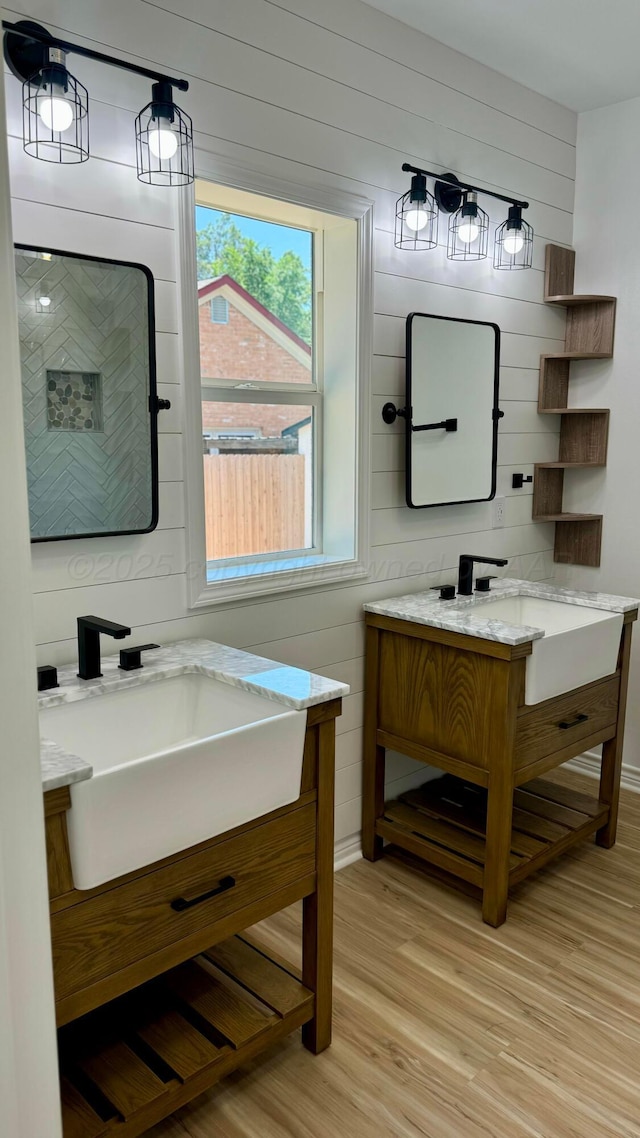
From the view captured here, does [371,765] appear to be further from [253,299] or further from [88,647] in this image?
[253,299]

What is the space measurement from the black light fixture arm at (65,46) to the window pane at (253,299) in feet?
1.85

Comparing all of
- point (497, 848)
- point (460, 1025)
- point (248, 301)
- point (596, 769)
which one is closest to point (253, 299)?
point (248, 301)

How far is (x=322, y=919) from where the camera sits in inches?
69.9

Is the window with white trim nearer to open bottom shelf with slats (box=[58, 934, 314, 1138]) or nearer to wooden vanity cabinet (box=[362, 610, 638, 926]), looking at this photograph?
wooden vanity cabinet (box=[362, 610, 638, 926])

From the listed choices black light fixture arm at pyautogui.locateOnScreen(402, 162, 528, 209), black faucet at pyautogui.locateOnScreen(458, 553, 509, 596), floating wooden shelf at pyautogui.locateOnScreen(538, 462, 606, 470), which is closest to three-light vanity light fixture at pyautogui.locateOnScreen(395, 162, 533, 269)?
black light fixture arm at pyautogui.locateOnScreen(402, 162, 528, 209)

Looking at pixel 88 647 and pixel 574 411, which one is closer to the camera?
pixel 88 647

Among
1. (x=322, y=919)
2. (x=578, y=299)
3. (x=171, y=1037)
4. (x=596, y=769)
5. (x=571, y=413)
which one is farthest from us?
(x=596, y=769)

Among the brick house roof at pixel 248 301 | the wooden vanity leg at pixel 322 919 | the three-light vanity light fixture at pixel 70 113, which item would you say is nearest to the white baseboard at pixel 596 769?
the wooden vanity leg at pixel 322 919

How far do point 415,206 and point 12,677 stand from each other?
215 centimetres

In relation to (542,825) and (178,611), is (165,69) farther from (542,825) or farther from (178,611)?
(542,825)

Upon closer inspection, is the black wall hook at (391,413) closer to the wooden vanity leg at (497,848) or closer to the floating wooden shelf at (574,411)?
the floating wooden shelf at (574,411)

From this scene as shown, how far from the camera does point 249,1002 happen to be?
1.76 metres

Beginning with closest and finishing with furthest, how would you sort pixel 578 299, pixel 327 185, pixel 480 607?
pixel 327 185 → pixel 480 607 → pixel 578 299

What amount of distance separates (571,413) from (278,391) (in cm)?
142
